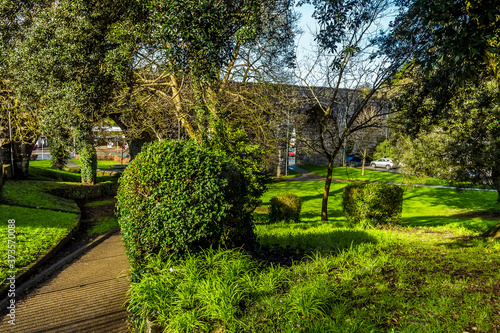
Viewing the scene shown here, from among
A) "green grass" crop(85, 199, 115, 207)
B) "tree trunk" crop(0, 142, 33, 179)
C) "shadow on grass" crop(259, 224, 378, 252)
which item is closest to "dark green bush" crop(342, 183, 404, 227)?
"shadow on grass" crop(259, 224, 378, 252)

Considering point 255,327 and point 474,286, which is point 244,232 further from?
point 474,286

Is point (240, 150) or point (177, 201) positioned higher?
point (240, 150)

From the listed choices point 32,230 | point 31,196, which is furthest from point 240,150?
point 31,196

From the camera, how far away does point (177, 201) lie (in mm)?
4441

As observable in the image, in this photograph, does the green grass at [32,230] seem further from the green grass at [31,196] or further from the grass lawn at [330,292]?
the grass lawn at [330,292]

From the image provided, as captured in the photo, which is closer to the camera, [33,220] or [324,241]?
[324,241]

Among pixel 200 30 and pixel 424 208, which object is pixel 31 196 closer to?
pixel 200 30

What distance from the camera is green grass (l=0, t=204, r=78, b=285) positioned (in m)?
6.31

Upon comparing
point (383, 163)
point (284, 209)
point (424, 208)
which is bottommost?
point (424, 208)

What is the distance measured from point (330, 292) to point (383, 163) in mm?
39482

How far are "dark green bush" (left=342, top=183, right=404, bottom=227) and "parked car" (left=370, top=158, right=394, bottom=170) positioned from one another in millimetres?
31144

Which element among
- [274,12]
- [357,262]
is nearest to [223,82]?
[274,12]

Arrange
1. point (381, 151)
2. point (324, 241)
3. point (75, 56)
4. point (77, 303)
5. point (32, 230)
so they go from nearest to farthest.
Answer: point (77, 303) → point (324, 241) → point (75, 56) → point (32, 230) → point (381, 151)

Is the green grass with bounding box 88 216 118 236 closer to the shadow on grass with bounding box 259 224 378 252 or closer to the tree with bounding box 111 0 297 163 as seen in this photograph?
the tree with bounding box 111 0 297 163
